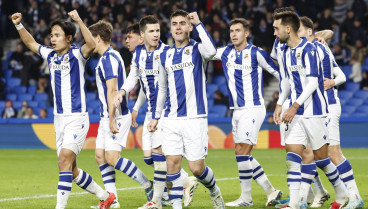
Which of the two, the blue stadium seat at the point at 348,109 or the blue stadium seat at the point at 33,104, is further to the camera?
the blue stadium seat at the point at 33,104

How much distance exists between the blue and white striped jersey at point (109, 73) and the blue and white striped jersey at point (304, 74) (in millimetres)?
2027

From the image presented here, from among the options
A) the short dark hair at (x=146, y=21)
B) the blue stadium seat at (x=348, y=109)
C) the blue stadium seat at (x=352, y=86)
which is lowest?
the blue stadium seat at (x=348, y=109)

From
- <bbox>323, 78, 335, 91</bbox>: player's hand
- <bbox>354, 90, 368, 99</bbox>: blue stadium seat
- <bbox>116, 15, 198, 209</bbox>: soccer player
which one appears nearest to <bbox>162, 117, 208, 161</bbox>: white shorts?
<bbox>116, 15, 198, 209</bbox>: soccer player

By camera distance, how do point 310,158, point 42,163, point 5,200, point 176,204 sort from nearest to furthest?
1. point 176,204
2. point 310,158
3. point 5,200
4. point 42,163

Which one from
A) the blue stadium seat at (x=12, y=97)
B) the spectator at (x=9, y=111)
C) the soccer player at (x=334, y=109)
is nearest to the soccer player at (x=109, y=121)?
the soccer player at (x=334, y=109)

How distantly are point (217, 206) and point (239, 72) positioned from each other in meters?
2.02

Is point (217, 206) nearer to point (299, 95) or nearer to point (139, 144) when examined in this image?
point (299, 95)

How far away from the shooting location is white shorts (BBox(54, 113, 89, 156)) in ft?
23.5

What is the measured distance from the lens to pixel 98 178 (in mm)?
11430

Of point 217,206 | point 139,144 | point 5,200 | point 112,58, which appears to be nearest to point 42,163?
point 139,144

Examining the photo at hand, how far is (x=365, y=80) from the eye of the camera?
805 inches

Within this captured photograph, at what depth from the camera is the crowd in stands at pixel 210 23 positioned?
20.6 m

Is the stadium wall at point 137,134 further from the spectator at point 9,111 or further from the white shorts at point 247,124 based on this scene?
the white shorts at point 247,124

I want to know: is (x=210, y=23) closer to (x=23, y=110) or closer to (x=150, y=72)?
(x=23, y=110)
